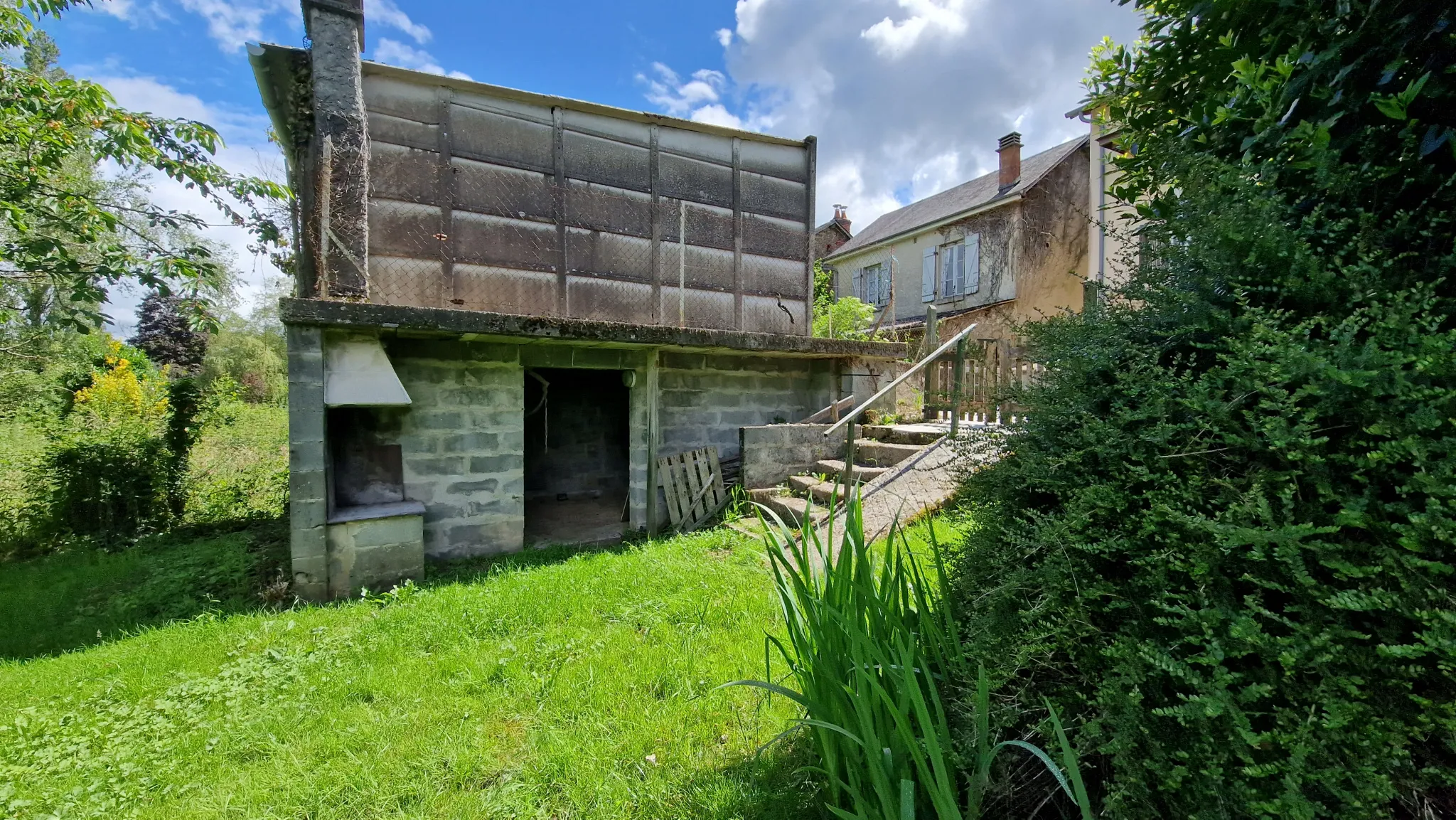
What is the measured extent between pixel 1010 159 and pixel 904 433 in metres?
11.3

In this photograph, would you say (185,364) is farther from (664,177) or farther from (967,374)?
(967,374)

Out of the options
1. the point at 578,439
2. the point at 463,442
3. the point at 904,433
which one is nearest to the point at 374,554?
the point at 463,442

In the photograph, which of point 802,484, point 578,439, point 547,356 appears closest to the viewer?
point 547,356

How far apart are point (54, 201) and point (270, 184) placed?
167 centimetres

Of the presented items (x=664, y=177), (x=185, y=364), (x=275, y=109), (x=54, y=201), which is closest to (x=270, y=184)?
(x=275, y=109)

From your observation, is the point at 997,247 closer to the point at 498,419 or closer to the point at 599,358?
the point at 599,358

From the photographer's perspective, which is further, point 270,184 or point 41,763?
point 270,184

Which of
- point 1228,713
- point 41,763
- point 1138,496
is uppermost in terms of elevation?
point 1138,496

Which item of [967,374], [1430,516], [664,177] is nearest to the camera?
[1430,516]

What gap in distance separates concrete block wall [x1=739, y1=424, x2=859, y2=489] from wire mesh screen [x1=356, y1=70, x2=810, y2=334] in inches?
64.0

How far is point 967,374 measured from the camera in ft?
23.2

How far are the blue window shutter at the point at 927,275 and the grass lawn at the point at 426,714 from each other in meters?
12.8

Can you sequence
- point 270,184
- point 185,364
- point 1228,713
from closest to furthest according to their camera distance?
point 1228,713
point 270,184
point 185,364

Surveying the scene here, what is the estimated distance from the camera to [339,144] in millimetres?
4820
